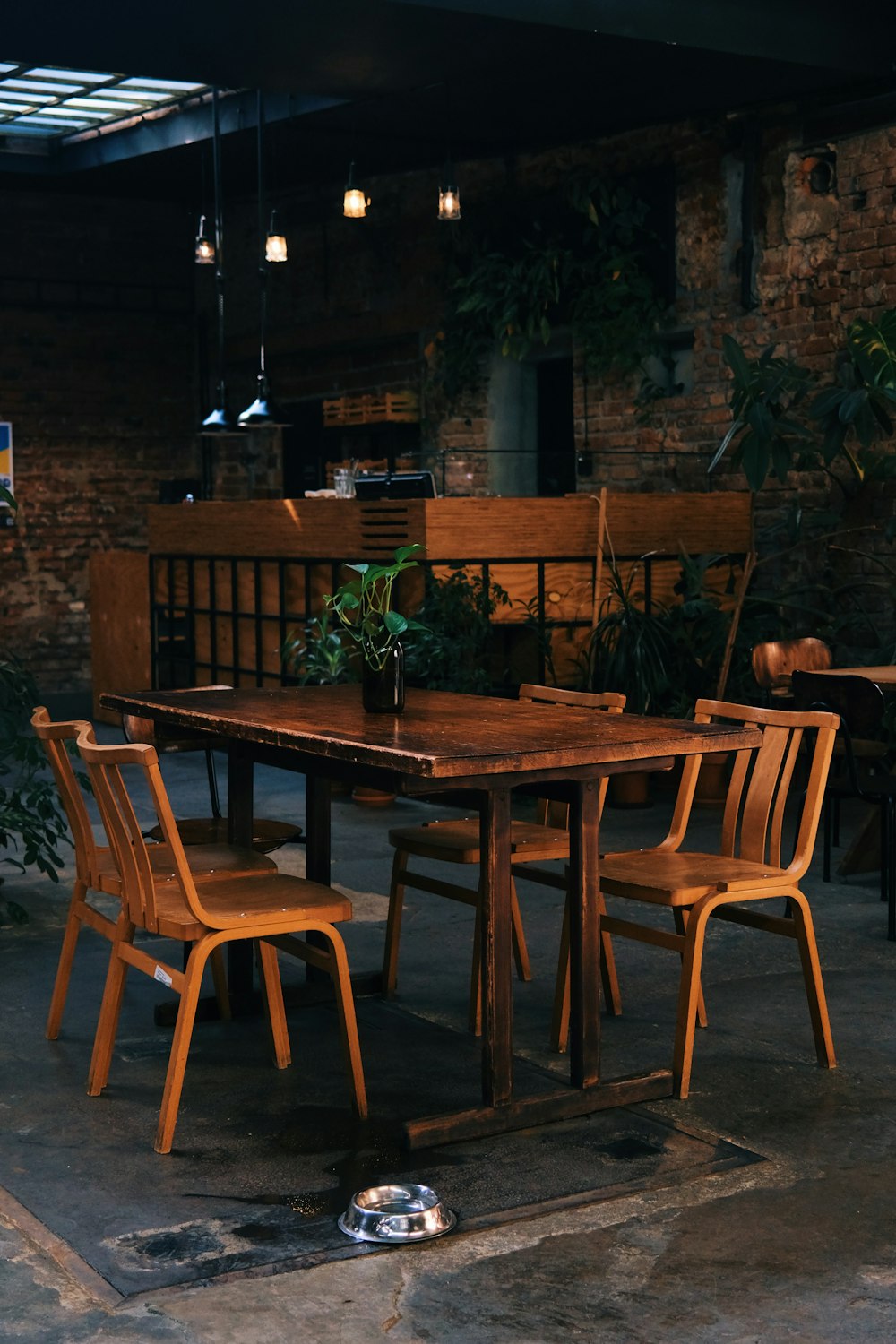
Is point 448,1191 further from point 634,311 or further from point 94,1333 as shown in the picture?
point 634,311

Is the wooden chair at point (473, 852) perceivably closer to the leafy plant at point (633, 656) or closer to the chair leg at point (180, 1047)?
the chair leg at point (180, 1047)

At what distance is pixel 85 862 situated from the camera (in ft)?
12.7

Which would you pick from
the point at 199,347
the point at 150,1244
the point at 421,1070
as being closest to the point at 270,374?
the point at 199,347

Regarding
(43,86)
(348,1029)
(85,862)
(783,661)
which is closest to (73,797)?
(85,862)

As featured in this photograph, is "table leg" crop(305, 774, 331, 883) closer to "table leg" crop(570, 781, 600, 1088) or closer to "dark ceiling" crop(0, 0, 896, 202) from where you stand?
"table leg" crop(570, 781, 600, 1088)

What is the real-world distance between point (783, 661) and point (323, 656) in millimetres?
2504

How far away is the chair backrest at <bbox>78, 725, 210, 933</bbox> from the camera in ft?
10.9

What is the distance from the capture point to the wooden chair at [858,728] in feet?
16.9

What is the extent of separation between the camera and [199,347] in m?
13.3

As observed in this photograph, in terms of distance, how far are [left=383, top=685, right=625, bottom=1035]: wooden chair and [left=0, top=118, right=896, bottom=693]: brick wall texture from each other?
405 cm

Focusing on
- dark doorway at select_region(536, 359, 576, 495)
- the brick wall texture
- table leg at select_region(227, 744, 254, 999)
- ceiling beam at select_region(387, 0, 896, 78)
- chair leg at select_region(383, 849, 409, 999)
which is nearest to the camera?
table leg at select_region(227, 744, 254, 999)

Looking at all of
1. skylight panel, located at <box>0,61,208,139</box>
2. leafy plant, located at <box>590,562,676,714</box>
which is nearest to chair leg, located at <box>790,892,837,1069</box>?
leafy plant, located at <box>590,562,676,714</box>

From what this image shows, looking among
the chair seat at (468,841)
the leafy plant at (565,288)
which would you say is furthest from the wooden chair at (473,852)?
the leafy plant at (565,288)

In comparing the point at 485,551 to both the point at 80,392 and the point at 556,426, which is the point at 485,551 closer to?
the point at 556,426
